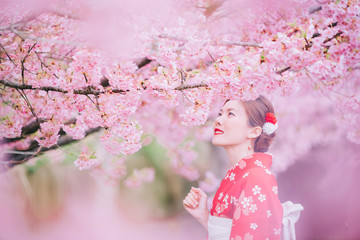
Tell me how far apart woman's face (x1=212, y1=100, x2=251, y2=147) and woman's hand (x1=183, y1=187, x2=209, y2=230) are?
275mm

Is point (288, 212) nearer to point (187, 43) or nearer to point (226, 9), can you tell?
point (187, 43)

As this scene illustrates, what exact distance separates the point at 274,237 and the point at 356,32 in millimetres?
1099

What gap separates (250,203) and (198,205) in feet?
1.04

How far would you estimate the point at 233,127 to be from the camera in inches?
57.9

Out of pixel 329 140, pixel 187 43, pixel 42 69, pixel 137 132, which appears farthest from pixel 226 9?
pixel 329 140

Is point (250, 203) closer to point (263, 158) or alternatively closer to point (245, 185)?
point (245, 185)

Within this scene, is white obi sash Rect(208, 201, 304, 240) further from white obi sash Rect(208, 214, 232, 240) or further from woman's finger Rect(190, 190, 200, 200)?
woman's finger Rect(190, 190, 200, 200)

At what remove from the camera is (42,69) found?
173cm

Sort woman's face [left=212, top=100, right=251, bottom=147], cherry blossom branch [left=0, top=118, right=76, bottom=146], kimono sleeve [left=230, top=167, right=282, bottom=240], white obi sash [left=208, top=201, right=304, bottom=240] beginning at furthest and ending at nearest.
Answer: cherry blossom branch [left=0, top=118, right=76, bottom=146]
woman's face [left=212, top=100, right=251, bottom=147]
white obi sash [left=208, top=201, right=304, bottom=240]
kimono sleeve [left=230, top=167, right=282, bottom=240]

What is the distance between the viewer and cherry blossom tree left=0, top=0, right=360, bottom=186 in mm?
1500

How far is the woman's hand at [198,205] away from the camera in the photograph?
4.92 feet

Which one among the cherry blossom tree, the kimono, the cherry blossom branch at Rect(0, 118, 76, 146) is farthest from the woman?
the cherry blossom branch at Rect(0, 118, 76, 146)

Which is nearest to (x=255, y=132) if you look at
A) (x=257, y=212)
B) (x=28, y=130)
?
(x=257, y=212)

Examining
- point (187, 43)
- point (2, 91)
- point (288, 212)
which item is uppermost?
point (187, 43)
